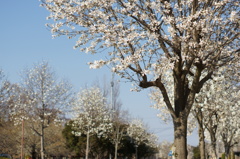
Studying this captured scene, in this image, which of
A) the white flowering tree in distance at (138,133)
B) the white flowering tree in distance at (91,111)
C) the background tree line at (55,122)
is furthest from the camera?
the white flowering tree in distance at (138,133)

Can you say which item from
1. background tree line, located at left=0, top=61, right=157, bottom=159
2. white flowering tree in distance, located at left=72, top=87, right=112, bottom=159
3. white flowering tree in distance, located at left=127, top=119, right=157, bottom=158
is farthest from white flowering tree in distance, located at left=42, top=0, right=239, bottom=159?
white flowering tree in distance, located at left=127, top=119, right=157, bottom=158

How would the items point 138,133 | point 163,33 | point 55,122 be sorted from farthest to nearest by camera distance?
point 138,133
point 55,122
point 163,33

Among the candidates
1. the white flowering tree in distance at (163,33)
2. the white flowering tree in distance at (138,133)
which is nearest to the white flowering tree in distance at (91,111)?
the white flowering tree in distance at (138,133)

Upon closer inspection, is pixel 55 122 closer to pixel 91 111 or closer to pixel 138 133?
pixel 91 111

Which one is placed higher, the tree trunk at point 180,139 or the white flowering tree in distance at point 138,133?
the white flowering tree in distance at point 138,133

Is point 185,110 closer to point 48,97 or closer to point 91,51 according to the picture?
point 91,51

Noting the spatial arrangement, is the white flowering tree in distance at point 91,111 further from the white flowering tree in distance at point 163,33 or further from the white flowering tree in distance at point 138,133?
the white flowering tree in distance at point 163,33

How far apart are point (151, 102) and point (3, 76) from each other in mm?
15829

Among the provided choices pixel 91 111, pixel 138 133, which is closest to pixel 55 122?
pixel 91 111

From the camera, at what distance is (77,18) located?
43.6ft

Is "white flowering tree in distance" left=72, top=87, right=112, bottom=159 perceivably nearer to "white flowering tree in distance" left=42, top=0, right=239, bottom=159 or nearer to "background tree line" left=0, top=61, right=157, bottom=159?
"background tree line" left=0, top=61, right=157, bottom=159

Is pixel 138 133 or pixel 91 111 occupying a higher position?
pixel 91 111

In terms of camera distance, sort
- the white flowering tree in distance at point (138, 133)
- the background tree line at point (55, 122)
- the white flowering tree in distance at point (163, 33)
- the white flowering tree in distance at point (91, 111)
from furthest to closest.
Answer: the white flowering tree in distance at point (138, 133) → the white flowering tree in distance at point (91, 111) → the background tree line at point (55, 122) → the white flowering tree in distance at point (163, 33)

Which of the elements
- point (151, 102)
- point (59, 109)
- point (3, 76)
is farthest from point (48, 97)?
point (151, 102)
